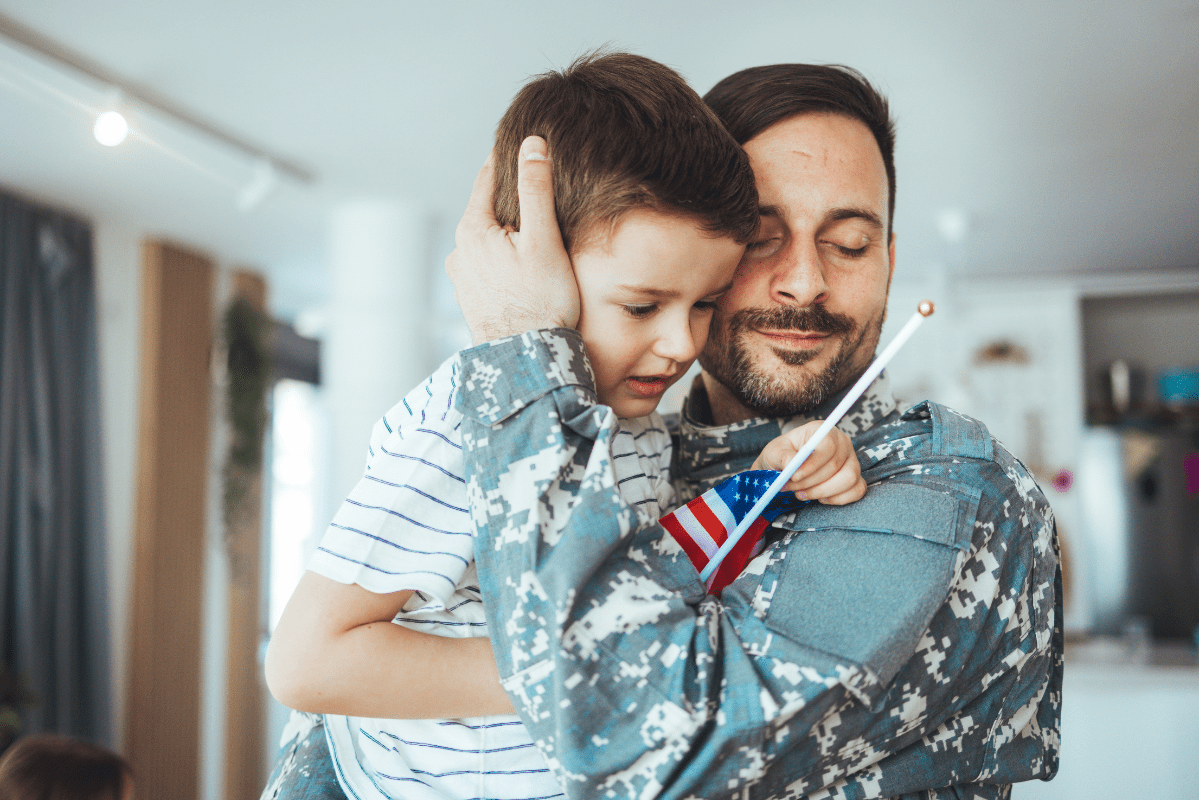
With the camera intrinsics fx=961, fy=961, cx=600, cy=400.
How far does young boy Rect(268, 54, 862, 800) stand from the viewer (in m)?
0.74

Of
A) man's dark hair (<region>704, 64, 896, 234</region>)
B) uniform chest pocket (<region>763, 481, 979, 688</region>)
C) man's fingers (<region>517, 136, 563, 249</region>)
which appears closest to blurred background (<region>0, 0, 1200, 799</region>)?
man's dark hair (<region>704, 64, 896, 234</region>)

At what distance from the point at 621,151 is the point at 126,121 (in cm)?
226

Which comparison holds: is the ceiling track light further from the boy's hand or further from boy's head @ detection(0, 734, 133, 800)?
the boy's hand

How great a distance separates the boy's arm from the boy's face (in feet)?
0.96

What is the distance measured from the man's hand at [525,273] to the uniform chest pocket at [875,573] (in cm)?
29

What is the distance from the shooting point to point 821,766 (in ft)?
2.51

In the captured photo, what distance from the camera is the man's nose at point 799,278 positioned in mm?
1081

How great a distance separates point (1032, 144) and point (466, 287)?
3460mm

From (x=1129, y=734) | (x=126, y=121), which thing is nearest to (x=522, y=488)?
(x=126, y=121)

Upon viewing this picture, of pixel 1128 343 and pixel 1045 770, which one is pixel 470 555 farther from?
pixel 1128 343

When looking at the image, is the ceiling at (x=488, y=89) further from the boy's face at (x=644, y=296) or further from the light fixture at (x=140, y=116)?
the boy's face at (x=644, y=296)

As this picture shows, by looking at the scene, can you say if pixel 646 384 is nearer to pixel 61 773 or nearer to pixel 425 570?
pixel 425 570

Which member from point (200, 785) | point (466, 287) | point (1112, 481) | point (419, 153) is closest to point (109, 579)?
point (200, 785)

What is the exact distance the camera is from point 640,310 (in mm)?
908
